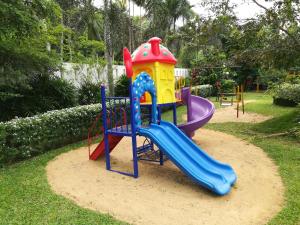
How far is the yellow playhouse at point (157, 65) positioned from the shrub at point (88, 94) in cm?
574

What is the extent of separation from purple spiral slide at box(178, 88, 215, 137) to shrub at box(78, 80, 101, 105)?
4.67 meters

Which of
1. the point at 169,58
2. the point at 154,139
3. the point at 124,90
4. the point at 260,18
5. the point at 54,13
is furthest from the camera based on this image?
the point at 124,90

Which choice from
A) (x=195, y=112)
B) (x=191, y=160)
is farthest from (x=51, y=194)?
(x=195, y=112)

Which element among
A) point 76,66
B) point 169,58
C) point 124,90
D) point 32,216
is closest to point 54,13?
point 169,58

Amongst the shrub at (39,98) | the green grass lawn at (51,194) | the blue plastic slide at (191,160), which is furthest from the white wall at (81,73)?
the blue plastic slide at (191,160)

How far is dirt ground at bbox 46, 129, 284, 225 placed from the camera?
4.45 metres

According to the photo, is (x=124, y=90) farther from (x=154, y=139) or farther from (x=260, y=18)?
(x=154, y=139)

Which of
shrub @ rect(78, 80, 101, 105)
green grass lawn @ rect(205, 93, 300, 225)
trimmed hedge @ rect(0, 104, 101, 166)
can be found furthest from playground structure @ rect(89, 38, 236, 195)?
shrub @ rect(78, 80, 101, 105)

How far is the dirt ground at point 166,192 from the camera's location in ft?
14.6

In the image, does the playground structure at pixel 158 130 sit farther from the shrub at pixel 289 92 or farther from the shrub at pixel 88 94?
the shrub at pixel 289 92

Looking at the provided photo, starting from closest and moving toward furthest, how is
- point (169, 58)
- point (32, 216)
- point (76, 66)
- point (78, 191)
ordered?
point (32, 216)
point (78, 191)
point (169, 58)
point (76, 66)

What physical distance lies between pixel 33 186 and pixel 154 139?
2.42 metres

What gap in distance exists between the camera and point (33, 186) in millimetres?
5629

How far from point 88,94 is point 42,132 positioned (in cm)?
536
